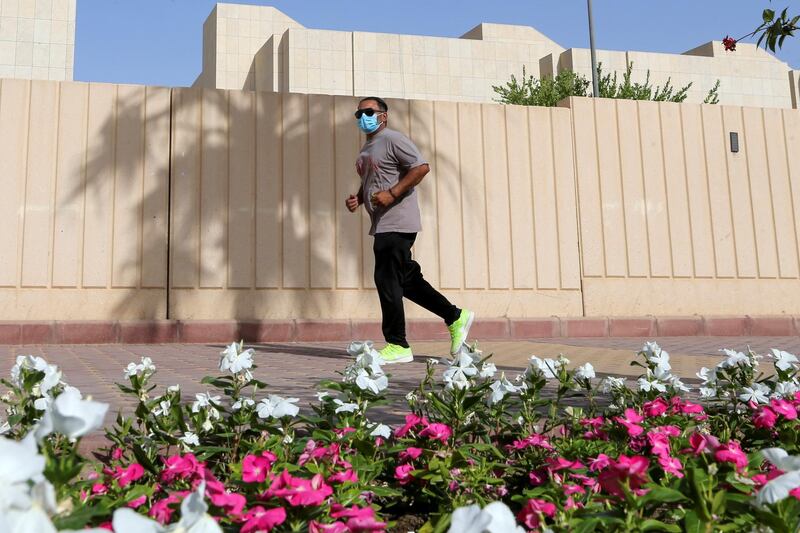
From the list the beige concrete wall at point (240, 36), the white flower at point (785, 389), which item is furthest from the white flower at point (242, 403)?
the beige concrete wall at point (240, 36)

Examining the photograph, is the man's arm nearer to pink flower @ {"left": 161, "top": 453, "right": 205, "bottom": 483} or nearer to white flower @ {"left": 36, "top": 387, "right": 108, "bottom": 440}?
pink flower @ {"left": 161, "top": 453, "right": 205, "bottom": 483}

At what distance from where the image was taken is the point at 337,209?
920 cm

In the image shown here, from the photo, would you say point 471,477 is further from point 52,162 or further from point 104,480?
point 52,162

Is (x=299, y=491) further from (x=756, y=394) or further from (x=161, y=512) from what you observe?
(x=756, y=394)

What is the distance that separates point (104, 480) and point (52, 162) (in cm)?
746

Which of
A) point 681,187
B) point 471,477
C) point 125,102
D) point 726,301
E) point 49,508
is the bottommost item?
point 471,477

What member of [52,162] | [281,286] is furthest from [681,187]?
[52,162]

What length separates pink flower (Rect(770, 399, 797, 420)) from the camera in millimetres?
2402

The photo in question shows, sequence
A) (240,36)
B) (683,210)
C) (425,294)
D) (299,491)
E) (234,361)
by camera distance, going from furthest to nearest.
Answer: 1. (240,36)
2. (683,210)
3. (425,294)
4. (234,361)
5. (299,491)

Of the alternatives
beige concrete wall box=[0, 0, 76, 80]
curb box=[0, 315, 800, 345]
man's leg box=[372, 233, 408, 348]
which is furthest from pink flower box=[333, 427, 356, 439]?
beige concrete wall box=[0, 0, 76, 80]

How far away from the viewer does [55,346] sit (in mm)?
7727

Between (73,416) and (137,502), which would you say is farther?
(137,502)

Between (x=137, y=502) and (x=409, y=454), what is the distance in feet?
2.43

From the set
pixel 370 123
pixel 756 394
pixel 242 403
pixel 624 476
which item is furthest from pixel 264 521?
pixel 370 123
